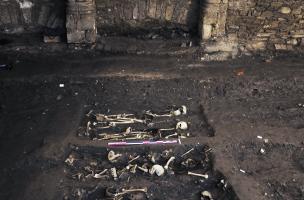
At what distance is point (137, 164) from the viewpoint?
20.3ft

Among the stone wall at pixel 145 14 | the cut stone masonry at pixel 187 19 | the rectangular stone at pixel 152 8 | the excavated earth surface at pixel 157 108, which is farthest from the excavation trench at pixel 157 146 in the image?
the rectangular stone at pixel 152 8

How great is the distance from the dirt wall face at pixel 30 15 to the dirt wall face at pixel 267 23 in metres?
3.43

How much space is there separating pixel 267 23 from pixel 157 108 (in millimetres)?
3062

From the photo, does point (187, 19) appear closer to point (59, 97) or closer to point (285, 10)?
point (285, 10)

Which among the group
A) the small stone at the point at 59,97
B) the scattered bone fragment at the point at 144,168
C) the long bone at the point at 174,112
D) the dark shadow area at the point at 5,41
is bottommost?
the scattered bone fragment at the point at 144,168

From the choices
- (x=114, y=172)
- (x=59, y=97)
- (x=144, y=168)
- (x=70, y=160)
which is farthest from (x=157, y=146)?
(x=59, y=97)

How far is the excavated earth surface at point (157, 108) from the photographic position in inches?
227

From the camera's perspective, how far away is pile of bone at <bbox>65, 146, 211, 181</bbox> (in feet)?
19.5

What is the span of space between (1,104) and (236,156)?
4010 millimetres

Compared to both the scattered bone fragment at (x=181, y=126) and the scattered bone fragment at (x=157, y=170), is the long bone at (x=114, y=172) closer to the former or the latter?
the scattered bone fragment at (x=157, y=170)

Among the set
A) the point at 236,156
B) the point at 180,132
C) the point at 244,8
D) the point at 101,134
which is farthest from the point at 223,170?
the point at 244,8

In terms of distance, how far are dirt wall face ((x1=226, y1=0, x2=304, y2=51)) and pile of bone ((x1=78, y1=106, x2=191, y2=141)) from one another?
2.45 m

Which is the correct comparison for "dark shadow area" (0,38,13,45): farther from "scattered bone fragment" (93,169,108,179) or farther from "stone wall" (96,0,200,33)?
"scattered bone fragment" (93,169,108,179)

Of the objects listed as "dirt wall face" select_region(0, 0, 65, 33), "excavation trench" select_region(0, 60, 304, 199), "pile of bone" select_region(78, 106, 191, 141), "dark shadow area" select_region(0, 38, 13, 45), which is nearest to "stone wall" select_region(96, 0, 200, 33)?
"dirt wall face" select_region(0, 0, 65, 33)
